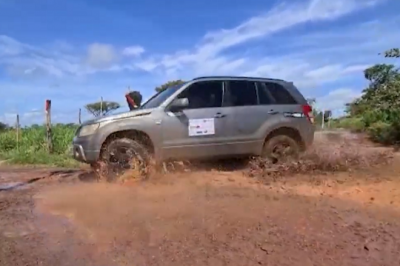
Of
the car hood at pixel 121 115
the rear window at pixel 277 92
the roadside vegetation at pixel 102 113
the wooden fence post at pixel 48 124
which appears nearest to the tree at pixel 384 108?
the roadside vegetation at pixel 102 113

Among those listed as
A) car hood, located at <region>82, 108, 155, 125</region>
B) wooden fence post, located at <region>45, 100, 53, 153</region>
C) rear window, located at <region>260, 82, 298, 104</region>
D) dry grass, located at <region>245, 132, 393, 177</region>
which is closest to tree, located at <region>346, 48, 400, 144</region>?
dry grass, located at <region>245, 132, 393, 177</region>

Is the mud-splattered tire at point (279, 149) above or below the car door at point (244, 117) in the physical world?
below

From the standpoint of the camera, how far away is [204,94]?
7270 mm

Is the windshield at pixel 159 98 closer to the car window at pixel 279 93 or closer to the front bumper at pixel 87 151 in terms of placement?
the front bumper at pixel 87 151

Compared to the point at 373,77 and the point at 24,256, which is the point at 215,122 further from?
the point at 373,77

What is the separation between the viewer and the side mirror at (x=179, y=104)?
22.7 feet

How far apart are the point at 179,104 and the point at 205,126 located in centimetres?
55

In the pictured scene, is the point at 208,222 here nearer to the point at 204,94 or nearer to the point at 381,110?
the point at 204,94

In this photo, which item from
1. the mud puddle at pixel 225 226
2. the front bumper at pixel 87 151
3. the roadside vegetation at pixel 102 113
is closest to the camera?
the mud puddle at pixel 225 226

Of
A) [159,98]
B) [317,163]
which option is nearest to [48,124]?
[159,98]

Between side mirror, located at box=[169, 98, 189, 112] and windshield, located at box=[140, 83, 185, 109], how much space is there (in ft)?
0.85

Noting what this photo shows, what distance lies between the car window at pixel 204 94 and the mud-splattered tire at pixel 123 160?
3.65 ft

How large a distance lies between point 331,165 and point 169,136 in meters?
2.77

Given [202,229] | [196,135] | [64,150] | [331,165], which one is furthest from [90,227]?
[64,150]
